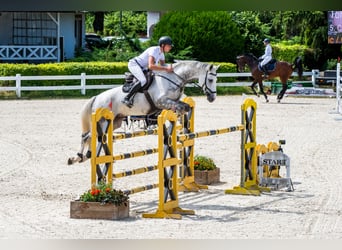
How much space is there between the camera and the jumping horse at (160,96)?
30.3 ft

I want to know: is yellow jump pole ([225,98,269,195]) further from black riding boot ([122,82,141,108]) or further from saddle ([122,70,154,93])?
black riding boot ([122,82,141,108])

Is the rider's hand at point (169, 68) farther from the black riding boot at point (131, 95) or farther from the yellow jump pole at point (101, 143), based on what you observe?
the yellow jump pole at point (101, 143)

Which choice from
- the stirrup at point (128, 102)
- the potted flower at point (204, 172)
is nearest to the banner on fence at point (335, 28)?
the potted flower at point (204, 172)

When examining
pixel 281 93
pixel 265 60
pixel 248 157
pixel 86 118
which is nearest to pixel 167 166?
pixel 248 157

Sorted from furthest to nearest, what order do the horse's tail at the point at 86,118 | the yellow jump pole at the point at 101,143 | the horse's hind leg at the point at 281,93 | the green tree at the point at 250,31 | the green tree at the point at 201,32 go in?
the green tree at the point at 250,31 < the green tree at the point at 201,32 < the horse's hind leg at the point at 281,93 < the horse's tail at the point at 86,118 < the yellow jump pole at the point at 101,143

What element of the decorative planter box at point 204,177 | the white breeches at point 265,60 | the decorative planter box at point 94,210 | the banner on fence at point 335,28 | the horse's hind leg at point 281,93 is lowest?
the horse's hind leg at point 281,93

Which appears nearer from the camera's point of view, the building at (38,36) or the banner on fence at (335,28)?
the banner on fence at (335,28)

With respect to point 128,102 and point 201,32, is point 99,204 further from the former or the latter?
point 201,32

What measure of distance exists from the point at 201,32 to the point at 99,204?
2256 centimetres

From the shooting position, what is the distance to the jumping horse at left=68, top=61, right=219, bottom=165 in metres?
9.23

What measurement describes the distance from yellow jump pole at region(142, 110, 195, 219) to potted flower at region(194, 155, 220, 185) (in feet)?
7.47

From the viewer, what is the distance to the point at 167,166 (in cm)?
708

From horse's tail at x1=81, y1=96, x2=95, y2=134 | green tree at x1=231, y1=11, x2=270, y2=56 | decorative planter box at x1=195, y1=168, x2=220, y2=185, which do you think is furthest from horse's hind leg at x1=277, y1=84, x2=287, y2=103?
horse's tail at x1=81, y1=96, x2=95, y2=134

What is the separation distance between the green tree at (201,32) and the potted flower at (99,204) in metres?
22.0
